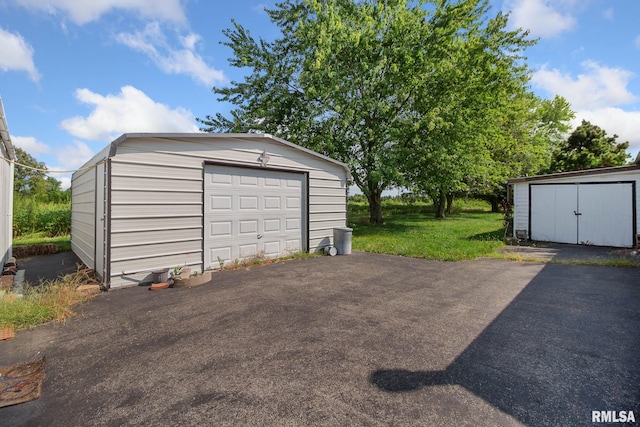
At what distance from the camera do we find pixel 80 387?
235 centimetres

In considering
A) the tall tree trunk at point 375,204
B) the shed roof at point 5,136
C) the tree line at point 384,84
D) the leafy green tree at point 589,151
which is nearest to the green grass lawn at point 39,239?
the shed roof at point 5,136

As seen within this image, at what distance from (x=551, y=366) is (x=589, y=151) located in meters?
29.9

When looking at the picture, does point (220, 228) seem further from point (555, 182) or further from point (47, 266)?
point (555, 182)

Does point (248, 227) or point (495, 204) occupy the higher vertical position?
point (495, 204)

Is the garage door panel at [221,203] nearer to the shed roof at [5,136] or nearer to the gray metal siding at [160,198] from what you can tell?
the gray metal siding at [160,198]

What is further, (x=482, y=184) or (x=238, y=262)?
(x=482, y=184)

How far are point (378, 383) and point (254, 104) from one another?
1392cm

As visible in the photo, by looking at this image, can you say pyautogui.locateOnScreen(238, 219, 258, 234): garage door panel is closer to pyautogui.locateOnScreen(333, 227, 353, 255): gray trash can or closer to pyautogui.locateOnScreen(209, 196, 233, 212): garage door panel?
pyautogui.locateOnScreen(209, 196, 233, 212): garage door panel

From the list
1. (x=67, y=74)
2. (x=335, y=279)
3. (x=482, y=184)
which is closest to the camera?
(x=335, y=279)

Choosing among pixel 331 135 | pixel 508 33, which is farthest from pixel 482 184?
pixel 331 135

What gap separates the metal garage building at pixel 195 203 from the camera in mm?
5184

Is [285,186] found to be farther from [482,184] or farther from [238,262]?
[482,184]

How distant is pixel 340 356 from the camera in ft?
9.04

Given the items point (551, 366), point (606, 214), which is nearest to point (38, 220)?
point (551, 366)
